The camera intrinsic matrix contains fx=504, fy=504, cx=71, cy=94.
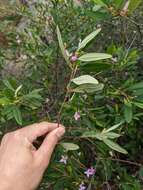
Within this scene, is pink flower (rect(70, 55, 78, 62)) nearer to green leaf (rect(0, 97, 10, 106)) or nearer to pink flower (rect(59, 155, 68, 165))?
green leaf (rect(0, 97, 10, 106))

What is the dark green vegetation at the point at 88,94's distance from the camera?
180cm

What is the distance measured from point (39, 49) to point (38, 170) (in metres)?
1.00

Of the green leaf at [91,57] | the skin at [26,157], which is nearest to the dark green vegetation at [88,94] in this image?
the green leaf at [91,57]

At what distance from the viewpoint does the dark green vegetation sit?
1.80 m

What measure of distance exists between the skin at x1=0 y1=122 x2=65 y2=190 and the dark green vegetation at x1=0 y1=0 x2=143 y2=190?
123 millimetres

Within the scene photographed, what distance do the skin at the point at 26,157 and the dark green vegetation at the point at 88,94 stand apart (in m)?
0.12

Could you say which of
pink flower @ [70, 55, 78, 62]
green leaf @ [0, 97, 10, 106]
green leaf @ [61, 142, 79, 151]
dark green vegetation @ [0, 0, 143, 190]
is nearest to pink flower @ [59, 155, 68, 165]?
dark green vegetation @ [0, 0, 143, 190]

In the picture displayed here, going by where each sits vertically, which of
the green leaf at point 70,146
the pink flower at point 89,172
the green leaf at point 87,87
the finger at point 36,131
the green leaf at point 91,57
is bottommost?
the pink flower at point 89,172

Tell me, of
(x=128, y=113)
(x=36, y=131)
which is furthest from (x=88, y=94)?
(x=36, y=131)

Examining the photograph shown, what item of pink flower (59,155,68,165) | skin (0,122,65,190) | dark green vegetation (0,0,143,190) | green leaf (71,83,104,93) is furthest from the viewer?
pink flower (59,155,68,165)

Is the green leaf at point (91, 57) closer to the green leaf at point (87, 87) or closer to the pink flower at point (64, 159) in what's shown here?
the green leaf at point (87, 87)

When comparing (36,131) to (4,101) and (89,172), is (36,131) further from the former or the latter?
(89,172)

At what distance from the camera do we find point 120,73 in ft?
6.86

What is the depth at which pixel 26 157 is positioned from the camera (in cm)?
160
